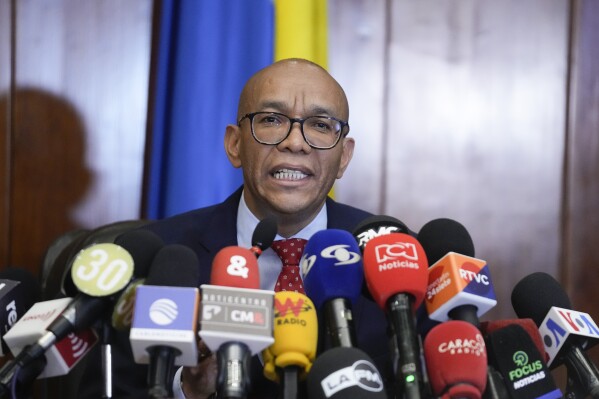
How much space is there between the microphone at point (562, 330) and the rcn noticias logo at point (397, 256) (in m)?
0.30

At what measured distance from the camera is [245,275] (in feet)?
4.48

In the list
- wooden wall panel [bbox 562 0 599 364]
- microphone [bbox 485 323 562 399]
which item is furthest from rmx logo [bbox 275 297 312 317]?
wooden wall panel [bbox 562 0 599 364]

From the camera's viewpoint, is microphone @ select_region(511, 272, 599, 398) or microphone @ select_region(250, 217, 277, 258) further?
microphone @ select_region(250, 217, 277, 258)

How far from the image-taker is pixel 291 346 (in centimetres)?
131

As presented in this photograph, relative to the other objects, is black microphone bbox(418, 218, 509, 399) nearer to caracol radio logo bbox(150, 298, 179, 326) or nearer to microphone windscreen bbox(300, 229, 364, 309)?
microphone windscreen bbox(300, 229, 364, 309)

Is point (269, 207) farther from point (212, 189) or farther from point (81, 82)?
point (81, 82)

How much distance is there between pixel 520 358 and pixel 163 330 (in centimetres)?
57

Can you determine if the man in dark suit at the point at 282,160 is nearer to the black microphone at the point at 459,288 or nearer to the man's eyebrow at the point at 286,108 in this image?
the man's eyebrow at the point at 286,108

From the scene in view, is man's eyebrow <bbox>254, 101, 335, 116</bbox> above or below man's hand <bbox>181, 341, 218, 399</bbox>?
above

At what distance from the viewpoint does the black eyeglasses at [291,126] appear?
2314 millimetres

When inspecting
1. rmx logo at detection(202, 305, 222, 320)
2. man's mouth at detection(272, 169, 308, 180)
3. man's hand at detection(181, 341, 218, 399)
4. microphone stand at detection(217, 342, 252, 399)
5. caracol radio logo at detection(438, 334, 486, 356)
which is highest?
man's mouth at detection(272, 169, 308, 180)

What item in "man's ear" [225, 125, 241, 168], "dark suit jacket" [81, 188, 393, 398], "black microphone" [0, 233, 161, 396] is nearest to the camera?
"black microphone" [0, 233, 161, 396]

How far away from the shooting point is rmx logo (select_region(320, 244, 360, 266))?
1447 millimetres

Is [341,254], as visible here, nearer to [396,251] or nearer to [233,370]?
[396,251]
